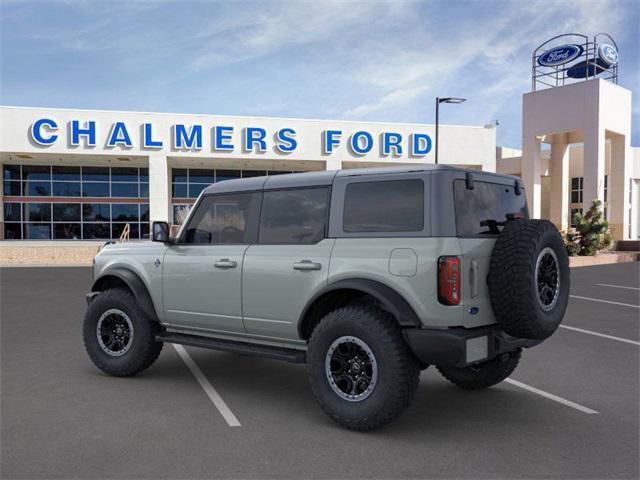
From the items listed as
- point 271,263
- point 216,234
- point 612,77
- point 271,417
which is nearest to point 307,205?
point 271,263

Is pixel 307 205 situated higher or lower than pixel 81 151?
lower

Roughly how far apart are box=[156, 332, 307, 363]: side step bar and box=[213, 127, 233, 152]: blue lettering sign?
26.8 metres

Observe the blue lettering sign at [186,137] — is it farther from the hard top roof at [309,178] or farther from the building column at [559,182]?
the hard top roof at [309,178]

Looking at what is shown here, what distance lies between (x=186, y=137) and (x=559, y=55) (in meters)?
21.6

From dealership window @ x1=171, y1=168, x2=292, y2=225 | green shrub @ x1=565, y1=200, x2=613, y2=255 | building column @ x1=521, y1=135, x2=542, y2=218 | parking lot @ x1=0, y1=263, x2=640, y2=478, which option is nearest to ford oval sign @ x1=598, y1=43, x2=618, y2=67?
building column @ x1=521, y1=135, x2=542, y2=218

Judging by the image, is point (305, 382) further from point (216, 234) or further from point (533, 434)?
point (533, 434)

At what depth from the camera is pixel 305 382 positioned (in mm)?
6020

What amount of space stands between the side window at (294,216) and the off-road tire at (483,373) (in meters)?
1.82

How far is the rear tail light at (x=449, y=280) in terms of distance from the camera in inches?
165

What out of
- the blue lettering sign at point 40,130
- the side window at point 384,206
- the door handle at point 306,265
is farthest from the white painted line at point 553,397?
the blue lettering sign at point 40,130

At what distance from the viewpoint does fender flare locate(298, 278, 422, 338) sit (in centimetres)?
430

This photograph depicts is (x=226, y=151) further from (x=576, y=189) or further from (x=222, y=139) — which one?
(x=576, y=189)

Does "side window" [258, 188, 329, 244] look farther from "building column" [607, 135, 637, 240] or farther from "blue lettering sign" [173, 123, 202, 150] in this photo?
"building column" [607, 135, 637, 240]

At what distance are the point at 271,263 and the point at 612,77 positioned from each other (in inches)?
1389
